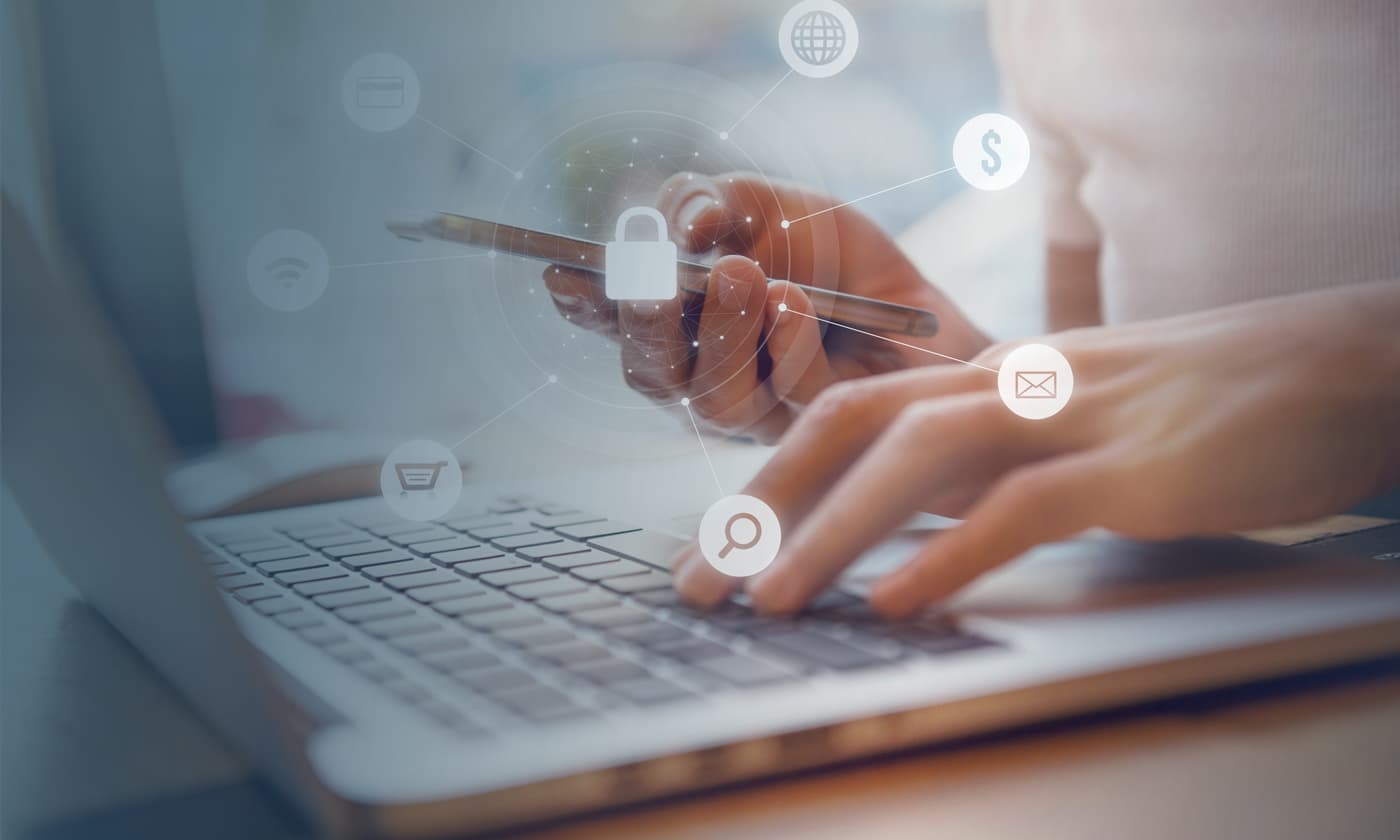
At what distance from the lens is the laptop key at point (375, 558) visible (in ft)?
0.93

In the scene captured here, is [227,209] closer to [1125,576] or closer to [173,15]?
[173,15]

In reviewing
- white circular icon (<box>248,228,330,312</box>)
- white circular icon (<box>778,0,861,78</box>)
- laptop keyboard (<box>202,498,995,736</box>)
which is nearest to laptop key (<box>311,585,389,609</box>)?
laptop keyboard (<box>202,498,995,736</box>)

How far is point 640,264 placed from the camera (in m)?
0.29

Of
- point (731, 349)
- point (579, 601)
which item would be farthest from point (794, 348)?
point (579, 601)

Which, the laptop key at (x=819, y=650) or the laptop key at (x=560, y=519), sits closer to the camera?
the laptop key at (x=819, y=650)

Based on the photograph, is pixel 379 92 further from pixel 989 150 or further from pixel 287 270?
pixel 989 150

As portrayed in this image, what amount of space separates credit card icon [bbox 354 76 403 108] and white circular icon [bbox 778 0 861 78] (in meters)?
0.12

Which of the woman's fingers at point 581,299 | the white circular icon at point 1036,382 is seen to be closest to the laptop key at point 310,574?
the woman's fingers at point 581,299

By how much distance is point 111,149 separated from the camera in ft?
1.03

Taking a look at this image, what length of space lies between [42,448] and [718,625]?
0.15 metres

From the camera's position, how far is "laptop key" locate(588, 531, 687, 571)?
274 millimetres

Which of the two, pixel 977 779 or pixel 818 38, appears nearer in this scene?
pixel 977 779

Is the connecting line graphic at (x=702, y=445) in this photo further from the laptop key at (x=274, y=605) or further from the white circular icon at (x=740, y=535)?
the laptop key at (x=274, y=605)

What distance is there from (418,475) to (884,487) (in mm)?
146
